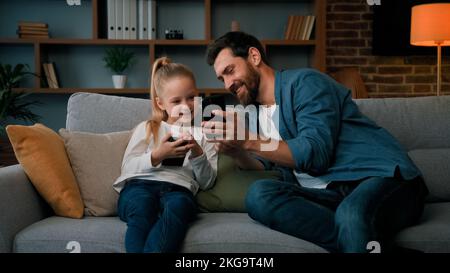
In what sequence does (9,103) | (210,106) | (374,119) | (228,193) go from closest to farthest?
(210,106) → (228,193) → (374,119) → (9,103)

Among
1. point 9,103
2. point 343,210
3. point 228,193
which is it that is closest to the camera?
point 343,210

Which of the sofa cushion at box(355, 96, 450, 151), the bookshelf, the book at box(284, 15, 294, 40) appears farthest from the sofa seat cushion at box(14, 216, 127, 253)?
the book at box(284, 15, 294, 40)

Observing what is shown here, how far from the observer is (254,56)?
2064 mm

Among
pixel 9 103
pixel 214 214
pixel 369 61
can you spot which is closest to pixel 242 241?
pixel 214 214

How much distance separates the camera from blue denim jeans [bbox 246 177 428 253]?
59.7 inches

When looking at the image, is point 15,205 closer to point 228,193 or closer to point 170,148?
point 170,148

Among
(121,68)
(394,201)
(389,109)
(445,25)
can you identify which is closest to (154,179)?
(394,201)

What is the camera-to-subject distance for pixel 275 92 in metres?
1.93

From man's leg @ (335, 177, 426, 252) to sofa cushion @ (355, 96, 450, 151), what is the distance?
45 cm

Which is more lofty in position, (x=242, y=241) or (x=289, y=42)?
(x=289, y=42)

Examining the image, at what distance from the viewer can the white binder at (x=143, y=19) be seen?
4.06m

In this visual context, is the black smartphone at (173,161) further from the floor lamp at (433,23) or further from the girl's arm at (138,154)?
the floor lamp at (433,23)

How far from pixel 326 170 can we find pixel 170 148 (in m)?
0.51

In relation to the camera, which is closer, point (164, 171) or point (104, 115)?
point (164, 171)
